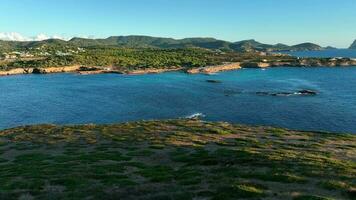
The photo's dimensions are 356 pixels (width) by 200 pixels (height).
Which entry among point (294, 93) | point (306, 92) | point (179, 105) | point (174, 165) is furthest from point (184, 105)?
point (174, 165)

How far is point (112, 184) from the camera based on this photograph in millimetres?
36219

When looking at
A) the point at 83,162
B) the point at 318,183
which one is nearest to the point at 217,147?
the point at 83,162

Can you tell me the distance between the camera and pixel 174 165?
45438 mm

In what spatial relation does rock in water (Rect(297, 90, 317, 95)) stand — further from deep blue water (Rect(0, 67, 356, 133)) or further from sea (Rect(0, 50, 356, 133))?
deep blue water (Rect(0, 67, 356, 133))

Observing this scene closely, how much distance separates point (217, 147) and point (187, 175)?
19165 mm

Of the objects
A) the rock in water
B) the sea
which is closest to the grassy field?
the sea

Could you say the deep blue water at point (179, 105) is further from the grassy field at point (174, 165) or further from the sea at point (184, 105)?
the grassy field at point (174, 165)

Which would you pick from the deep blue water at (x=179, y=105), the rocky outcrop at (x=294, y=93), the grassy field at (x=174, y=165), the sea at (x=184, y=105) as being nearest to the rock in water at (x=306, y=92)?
A: the rocky outcrop at (x=294, y=93)

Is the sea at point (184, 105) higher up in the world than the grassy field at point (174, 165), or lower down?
lower down

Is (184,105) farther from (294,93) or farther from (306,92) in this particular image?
(306,92)

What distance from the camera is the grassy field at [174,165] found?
109ft

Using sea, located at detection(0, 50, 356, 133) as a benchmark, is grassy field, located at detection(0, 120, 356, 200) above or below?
above

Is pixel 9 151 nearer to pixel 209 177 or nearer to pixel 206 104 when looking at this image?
pixel 209 177

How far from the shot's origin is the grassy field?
3331cm
